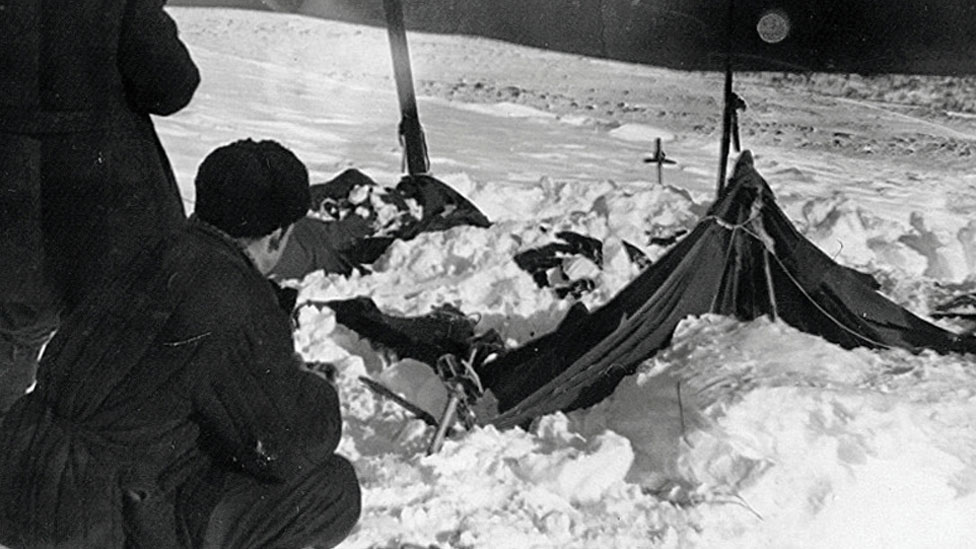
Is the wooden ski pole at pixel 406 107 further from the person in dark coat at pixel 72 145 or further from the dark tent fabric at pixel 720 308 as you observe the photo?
the person in dark coat at pixel 72 145

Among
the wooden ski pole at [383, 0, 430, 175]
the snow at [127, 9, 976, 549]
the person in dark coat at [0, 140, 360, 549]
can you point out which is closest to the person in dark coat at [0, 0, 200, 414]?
the person in dark coat at [0, 140, 360, 549]

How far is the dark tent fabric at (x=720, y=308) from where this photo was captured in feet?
9.61

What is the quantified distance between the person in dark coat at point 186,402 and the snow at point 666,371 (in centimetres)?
65

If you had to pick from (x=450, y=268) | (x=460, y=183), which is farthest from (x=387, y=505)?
(x=460, y=183)

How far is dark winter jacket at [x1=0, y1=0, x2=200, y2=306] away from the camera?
7.71ft

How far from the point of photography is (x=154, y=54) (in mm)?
2359

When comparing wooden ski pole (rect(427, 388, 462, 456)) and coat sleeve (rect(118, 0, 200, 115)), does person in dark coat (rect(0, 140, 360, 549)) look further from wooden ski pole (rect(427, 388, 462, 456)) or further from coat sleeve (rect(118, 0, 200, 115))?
wooden ski pole (rect(427, 388, 462, 456))

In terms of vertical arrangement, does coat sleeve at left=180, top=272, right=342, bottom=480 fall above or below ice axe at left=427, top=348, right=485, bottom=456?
above

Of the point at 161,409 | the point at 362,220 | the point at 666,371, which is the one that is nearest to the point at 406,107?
the point at 362,220

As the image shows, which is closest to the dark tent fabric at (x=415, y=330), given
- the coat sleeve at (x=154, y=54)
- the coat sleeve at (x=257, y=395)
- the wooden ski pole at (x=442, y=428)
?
the wooden ski pole at (x=442, y=428)

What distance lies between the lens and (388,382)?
3.24 m

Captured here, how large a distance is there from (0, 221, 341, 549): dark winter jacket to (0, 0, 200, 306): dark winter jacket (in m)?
0.77

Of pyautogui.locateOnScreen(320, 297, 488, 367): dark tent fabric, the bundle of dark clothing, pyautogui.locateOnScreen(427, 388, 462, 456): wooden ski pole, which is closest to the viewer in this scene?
pyautogui.locateOnScreen(427, 388, 462, 456): wooden ski pole

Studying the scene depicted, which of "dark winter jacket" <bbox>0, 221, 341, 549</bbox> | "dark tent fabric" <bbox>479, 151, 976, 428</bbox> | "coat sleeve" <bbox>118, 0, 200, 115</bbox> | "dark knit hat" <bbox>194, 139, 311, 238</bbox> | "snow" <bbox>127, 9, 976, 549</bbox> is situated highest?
"coat sleeve" <bbox>118, 0, 200, 115</bbox>
